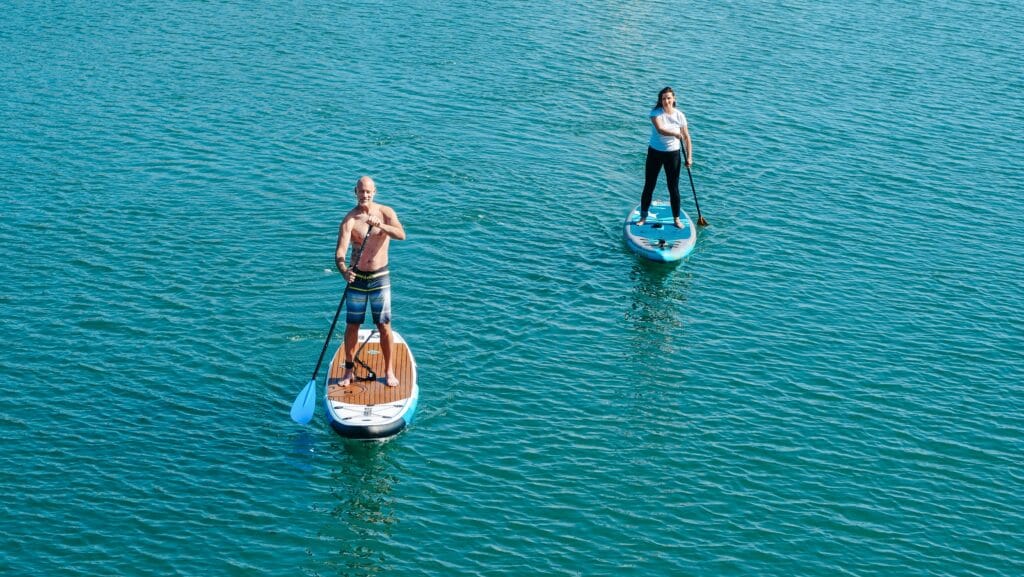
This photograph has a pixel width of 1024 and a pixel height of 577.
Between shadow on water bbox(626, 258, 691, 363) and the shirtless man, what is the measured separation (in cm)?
629

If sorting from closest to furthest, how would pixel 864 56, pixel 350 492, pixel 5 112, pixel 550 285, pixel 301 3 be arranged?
1. pixel 350 492
2. pixel 550 285
3. pixel 5 112
4. pixel 864 56
5. pixel 301 3

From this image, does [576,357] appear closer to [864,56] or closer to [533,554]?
[533,554]

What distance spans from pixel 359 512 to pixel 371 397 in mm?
2660

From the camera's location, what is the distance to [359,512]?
20531 mm

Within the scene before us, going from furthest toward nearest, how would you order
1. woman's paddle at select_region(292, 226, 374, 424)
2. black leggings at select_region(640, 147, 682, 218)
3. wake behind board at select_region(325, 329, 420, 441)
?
black leggings at select_region(640, 147, 682, 218) → woman's paddle at select_region(292, 226, 374, 424) → wake behind board at select_region(325, 329, 420, 441)

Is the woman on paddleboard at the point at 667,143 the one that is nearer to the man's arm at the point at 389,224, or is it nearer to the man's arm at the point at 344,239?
the man's arm at the point at 389,224

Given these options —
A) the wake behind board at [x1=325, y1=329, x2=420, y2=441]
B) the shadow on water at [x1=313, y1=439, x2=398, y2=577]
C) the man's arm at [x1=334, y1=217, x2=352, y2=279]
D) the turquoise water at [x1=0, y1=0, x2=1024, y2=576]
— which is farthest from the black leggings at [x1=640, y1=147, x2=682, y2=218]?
the shadow on water at [x1=313, y1=439, x2=398, y2=577]

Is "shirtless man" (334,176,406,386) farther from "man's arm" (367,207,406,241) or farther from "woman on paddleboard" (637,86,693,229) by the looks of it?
"woman on paddleboard" (637,86,693,229)

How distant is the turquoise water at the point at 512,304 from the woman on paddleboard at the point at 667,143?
1845 mm

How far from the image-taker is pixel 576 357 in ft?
84.4

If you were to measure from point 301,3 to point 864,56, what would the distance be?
22595 millimetres

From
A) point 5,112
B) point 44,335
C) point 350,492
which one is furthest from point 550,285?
point 5,112

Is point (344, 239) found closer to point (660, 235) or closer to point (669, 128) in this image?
point (669, 128)

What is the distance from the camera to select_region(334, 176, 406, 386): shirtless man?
21.3 m
